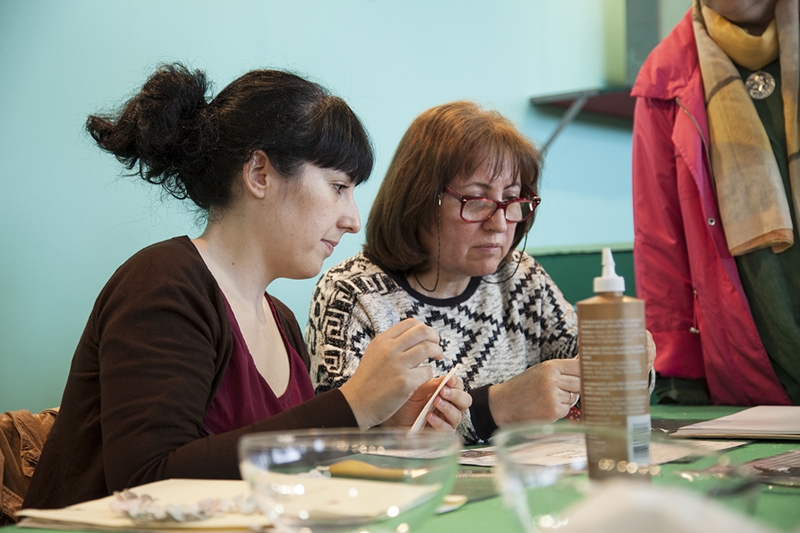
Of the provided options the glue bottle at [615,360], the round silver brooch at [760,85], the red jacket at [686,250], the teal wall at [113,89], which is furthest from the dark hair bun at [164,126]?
the round silver brooch at [760,85]

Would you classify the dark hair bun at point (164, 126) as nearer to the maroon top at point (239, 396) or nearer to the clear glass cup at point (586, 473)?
the maroon top at point (239, 396)

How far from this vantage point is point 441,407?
127cm

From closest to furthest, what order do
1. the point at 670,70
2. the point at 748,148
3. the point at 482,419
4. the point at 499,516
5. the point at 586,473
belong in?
the point at 586,473, the point at 499,516, the point at 482,419, the point at 748,148, the point at 670,70

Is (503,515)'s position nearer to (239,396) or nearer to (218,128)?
(239,396)

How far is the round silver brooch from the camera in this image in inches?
75.2

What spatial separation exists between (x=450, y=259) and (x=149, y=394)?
83cm

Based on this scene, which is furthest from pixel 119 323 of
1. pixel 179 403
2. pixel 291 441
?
pixel 291 441

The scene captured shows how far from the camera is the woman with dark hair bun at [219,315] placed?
0.93m

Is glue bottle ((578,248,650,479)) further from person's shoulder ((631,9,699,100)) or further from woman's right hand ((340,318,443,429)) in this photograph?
person's shoulder ((631,9,699,100))

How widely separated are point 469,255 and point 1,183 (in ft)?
3.21

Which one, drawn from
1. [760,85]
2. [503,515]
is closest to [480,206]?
[760,85]

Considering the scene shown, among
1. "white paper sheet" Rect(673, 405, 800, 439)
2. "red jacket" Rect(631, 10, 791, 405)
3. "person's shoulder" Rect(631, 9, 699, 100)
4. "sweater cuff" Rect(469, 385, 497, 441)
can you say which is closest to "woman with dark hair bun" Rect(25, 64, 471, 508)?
"sweater cuff" Rect(469, 385, 497, 441)

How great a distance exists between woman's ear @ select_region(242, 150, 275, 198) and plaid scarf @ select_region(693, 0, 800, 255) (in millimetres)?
1123

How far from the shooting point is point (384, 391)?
982mm
